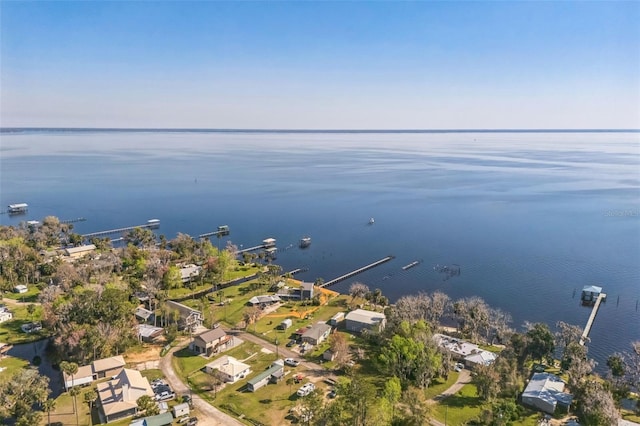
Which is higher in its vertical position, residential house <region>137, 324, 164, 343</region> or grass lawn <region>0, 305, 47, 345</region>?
residential house <region>137, 324, 164, 343</region>

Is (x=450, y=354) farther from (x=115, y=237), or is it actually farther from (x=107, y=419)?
(x=115, y=237)

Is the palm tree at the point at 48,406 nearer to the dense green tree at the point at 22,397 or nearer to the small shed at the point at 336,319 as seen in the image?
the dense green tree at the point at 22,397

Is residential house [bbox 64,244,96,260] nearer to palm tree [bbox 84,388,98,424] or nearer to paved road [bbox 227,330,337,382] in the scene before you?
paved road [bbox 227,330,337,382]

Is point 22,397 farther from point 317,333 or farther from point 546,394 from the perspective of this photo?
point 546,394

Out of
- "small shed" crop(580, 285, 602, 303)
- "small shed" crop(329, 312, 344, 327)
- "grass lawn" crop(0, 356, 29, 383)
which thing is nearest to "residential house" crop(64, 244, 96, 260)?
"grass lawn" crop(0, 356, 29, 383)

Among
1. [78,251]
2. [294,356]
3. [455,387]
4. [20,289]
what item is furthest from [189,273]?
[455,387]

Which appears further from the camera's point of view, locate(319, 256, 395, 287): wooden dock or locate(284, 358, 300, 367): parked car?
locate(319, 256, 395, 287): wooden dock

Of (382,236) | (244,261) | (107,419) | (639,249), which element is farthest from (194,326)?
(639,249)

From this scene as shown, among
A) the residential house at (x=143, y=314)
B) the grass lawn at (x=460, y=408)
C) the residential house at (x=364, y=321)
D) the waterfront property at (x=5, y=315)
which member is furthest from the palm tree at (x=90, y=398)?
the grass lawn at (x=460, y=408)
